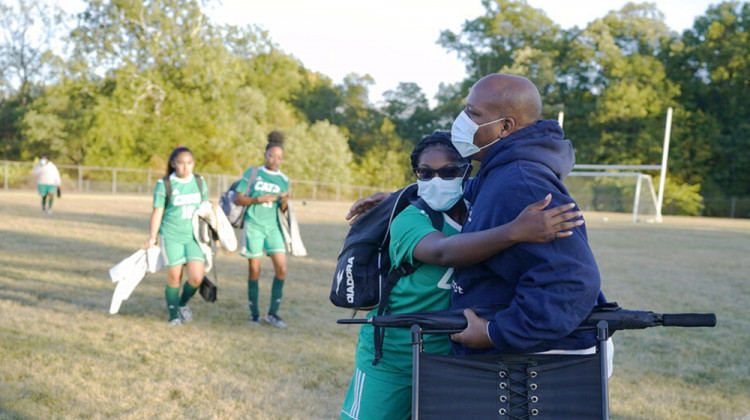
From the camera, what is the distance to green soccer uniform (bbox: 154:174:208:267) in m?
7.01

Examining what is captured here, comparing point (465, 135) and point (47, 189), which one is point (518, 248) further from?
point (47, 189)

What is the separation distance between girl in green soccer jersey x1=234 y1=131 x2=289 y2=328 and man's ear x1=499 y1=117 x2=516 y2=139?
5.50 metres

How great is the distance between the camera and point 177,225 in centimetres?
705

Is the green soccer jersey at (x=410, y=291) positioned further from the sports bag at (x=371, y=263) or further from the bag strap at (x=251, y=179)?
the bag strap at (x=251, y=179)

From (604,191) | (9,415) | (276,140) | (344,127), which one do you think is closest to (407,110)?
(344,127)

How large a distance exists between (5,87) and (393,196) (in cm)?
5737

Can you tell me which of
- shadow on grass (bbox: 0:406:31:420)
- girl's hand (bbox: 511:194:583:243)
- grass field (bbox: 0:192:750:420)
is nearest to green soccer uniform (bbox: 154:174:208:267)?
grass field (bbox: 0:192:750:420)

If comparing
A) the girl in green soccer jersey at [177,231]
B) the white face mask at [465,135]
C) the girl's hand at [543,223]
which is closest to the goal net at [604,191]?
the girl in green soccer jersey at [177,231]

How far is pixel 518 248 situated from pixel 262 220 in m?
5.88

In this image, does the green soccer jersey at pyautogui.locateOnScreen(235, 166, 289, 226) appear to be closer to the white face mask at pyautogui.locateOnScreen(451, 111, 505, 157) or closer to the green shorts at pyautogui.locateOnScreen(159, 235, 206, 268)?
the green shorts at pyautogui.locateOnScreen(159, 235, 206, 268)

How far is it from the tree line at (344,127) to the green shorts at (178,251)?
39851 millimetres

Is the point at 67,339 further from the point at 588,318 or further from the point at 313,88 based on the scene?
the point at 313,88

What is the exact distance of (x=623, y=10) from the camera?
57.3 m

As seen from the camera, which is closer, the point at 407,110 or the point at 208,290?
the point at 208,290
